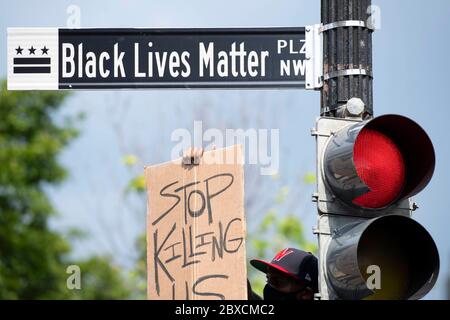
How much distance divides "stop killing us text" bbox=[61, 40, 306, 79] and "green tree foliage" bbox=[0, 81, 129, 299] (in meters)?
21.6

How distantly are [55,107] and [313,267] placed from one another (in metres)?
29.0

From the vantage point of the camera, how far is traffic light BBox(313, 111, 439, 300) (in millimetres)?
5855

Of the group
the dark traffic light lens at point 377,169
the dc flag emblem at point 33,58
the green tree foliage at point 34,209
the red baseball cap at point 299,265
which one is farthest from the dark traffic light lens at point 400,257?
the green tree foliage at point 34,209

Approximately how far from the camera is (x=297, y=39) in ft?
22.0

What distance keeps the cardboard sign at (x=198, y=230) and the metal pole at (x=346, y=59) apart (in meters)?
0.53

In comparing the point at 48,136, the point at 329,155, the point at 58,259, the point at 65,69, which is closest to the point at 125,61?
the point at 65,69

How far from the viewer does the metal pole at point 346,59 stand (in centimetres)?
644

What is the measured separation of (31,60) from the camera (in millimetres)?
6707

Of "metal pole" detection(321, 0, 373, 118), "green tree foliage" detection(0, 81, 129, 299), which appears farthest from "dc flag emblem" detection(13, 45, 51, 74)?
"green tree foliage" detection(0, 81, 129, 299)

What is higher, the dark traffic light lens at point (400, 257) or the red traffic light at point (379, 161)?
the red traffic light at point (379, 161)

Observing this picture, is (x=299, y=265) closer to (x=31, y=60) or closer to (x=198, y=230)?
(x=198, y=230)

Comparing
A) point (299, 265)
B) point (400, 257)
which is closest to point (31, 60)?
point (299, 265)

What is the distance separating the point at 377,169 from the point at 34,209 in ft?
87.3

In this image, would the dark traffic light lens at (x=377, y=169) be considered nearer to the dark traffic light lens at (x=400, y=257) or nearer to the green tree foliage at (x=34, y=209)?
the dark traffic light lens at (x=400, y=257)
